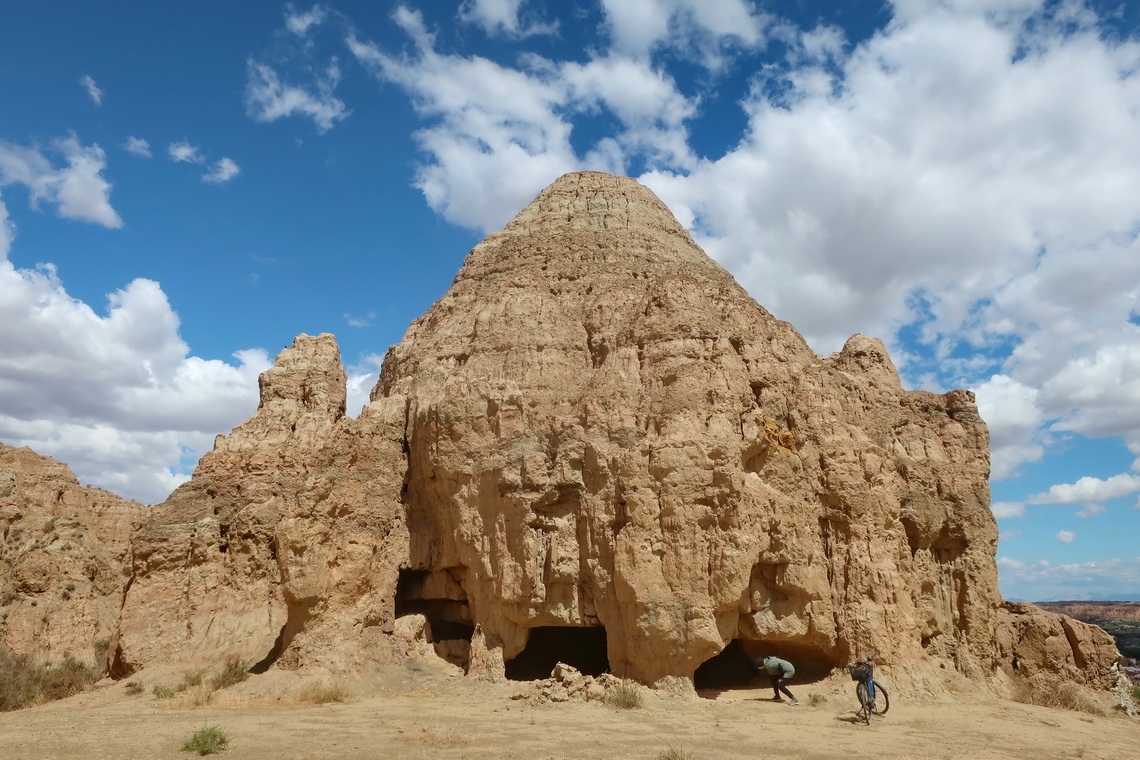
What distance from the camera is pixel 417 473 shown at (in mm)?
18641

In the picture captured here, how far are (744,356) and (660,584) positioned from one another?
20.3ft

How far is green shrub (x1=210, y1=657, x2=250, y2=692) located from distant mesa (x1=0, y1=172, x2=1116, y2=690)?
538mm

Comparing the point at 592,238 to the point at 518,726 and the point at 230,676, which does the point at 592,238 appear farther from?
the point at 230,676

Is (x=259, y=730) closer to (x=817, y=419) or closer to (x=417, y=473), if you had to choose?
(x=417, y=473)

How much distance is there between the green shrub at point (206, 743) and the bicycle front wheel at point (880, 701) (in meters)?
11.0

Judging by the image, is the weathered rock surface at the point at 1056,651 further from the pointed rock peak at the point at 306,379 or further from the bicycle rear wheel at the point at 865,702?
the pointed rock peak at the point at 306,379

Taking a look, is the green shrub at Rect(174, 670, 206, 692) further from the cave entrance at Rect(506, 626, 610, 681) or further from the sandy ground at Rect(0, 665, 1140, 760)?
the cave entrance at Rect(506, 626, 610, 681)

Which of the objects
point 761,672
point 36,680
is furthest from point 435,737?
point 36,680

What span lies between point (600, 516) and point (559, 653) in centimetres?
485

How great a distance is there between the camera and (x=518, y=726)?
12.3 m

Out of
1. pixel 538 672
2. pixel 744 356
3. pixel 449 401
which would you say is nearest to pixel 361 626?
pixel 538 672

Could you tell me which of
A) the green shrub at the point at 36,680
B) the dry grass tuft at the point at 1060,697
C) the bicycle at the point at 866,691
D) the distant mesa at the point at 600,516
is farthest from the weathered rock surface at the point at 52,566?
the dry grass tuft at the point at 1060,697

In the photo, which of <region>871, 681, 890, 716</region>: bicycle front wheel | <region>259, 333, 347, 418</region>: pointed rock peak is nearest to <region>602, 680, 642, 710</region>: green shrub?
<region>871, 681, 890, 716</region>: bicycle front wheel

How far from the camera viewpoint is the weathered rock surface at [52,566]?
68.1ft
